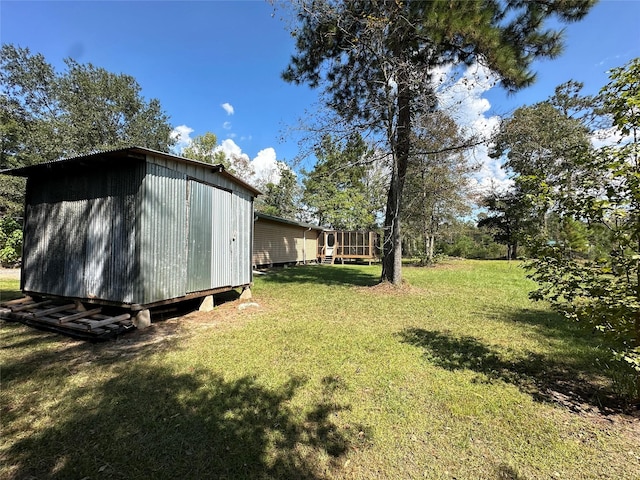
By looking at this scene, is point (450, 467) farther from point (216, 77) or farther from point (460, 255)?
point (460, 255)

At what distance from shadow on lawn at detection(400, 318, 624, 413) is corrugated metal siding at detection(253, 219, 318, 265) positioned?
1053 centimetres

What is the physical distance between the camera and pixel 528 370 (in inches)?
134

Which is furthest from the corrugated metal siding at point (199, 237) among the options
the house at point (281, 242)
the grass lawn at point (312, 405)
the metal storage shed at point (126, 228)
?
the house at point (281, 242)

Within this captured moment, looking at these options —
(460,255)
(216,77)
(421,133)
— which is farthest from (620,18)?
(460,255)

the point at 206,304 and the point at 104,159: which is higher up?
the point at 104,159

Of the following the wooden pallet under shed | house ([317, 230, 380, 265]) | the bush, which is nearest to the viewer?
the wooden pallet under shed

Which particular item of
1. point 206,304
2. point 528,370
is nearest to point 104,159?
point 206,304

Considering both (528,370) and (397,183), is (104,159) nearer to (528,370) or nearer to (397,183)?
(528,370)

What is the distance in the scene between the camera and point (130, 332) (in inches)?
179

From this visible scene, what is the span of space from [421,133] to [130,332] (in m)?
8.93

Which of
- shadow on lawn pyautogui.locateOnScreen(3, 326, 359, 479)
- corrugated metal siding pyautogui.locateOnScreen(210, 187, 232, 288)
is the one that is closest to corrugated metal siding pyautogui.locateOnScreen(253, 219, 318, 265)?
corrugated metal siding pyautogui.locateOnScreen(210, 187, 232, 288)

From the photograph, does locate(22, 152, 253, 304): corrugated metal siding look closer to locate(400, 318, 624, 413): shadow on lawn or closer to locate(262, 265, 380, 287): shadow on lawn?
locate(400, 318, 624, 413): shadow on lawn

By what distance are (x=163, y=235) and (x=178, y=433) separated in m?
3.37

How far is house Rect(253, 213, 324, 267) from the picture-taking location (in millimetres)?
13945
